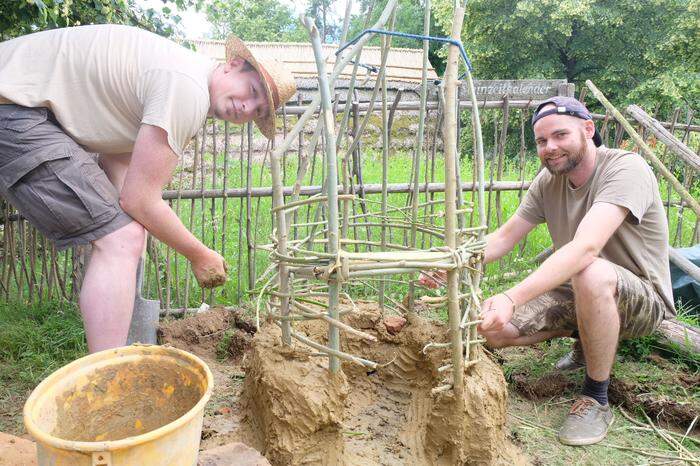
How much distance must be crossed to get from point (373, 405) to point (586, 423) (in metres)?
0.95

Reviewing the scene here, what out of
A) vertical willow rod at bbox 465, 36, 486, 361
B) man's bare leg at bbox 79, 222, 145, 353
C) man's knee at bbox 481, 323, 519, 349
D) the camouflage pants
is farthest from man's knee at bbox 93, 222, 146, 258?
man's knee at bbox 481, 323, 519, 349

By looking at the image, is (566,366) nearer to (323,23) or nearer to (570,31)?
(570,31)

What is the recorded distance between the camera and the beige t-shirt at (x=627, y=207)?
242 centimetres

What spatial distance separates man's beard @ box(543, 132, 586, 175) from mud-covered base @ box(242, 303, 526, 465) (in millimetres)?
977

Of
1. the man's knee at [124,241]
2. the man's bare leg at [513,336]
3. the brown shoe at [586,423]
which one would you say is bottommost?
the brown shoe at [586,423]

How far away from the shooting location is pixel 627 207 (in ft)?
7.77

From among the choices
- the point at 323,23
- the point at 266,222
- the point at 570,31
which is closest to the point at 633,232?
the point at 266,222

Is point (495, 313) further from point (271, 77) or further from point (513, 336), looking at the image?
point (271, 77)

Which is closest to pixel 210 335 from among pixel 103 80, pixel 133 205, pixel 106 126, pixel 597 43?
pixel 133 205

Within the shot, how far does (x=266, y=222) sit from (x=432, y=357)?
333 centimetres

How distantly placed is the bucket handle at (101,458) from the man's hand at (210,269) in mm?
1019

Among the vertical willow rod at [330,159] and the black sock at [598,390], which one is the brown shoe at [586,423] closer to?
the black sock at [598,390]

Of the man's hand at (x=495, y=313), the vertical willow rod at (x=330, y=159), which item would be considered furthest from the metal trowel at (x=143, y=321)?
the man's hand at (x=495, y=313)

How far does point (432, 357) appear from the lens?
2260 mm
